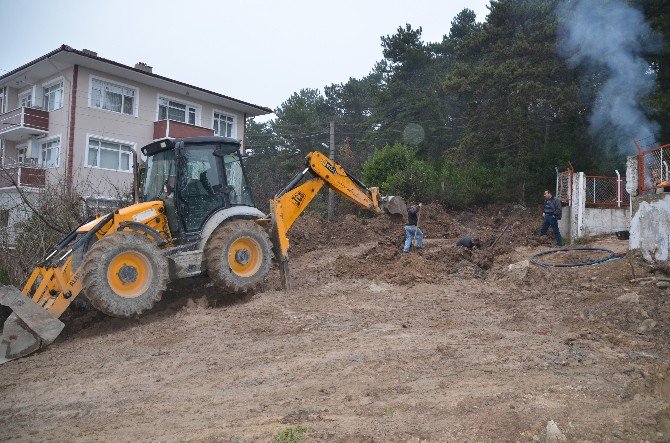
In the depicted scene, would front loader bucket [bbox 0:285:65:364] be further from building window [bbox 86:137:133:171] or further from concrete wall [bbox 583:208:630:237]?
building window [bbox 86:137:133:171]

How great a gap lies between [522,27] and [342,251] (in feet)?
62.4

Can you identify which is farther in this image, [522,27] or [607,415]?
[522,27]

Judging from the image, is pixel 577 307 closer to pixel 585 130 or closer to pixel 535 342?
pixel 535 342

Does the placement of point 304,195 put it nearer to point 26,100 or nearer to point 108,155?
point 108,155

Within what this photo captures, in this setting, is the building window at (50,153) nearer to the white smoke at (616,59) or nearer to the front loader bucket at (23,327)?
the front loader bucket at (23,327)

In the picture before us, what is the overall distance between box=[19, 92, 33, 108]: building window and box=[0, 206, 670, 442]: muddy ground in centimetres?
1911

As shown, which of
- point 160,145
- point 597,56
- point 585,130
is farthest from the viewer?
point 585,130

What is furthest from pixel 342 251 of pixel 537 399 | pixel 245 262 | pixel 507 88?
pixel 507 88

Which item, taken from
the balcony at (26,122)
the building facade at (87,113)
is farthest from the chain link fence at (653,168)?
the balcony at (26,122)

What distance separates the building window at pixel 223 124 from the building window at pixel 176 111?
1.32 metres

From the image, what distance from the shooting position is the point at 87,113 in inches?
842

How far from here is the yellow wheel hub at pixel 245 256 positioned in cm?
899

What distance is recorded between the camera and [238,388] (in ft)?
17.2

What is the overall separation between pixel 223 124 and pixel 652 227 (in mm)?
22028
